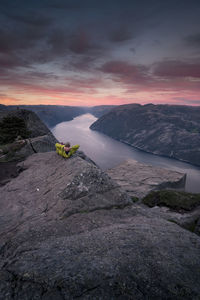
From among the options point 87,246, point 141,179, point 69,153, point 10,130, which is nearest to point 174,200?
point 69,153

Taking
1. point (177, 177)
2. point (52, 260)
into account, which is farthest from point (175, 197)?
point (177, 177)

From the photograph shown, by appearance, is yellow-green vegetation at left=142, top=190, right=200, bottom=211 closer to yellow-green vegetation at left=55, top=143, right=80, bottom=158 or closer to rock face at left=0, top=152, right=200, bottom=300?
rock face at left=0, top=152, right=200, bottom=300

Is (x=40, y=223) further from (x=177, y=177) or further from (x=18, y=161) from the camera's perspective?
(x=177, y=177)

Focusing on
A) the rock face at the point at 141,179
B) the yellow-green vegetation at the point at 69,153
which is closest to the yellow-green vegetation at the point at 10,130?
the yellow-green vegetation at the point at 69,153

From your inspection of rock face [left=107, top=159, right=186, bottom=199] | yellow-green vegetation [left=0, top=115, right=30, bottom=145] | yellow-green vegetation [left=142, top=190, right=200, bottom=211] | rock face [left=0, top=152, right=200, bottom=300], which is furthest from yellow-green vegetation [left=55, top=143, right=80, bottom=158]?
yellow-green vegetation [left=0, top=115, right=30, bottom=145]

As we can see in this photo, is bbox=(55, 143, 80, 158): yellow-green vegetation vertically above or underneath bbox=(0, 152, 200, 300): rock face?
above
